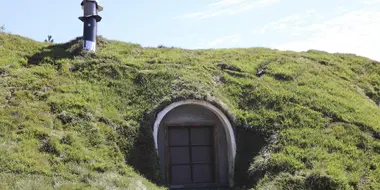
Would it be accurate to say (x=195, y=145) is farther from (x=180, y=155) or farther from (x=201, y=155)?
(x=180, y=155)

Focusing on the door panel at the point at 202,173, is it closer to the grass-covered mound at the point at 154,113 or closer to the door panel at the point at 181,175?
the door panel at the point at 181,175

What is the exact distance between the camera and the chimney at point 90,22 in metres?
15.1

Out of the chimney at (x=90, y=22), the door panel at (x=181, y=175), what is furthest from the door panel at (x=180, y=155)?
the chimney at (x=90, y=22)

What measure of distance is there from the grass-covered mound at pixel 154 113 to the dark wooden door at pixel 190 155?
915 mm

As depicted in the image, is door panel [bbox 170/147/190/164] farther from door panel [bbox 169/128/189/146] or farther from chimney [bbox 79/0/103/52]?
chimney [bbox 79/0/103/52]

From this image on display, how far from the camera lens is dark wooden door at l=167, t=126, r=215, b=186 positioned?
40.9 ft

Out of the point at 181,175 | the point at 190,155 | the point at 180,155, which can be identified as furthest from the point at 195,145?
the point at 181,175

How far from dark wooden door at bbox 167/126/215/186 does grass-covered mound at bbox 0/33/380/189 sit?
3.00ft

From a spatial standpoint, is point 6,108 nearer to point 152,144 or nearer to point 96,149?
point 96,149

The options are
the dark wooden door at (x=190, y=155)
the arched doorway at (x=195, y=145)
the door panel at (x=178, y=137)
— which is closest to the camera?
the arched doorway at (x=195, y=145)

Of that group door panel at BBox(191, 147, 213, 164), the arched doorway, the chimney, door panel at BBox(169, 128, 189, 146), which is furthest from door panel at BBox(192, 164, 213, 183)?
the chimney

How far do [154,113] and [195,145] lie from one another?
150cm

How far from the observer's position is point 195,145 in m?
12.8

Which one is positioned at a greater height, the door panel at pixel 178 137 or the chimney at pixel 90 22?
the chimney at pixel 90 22
